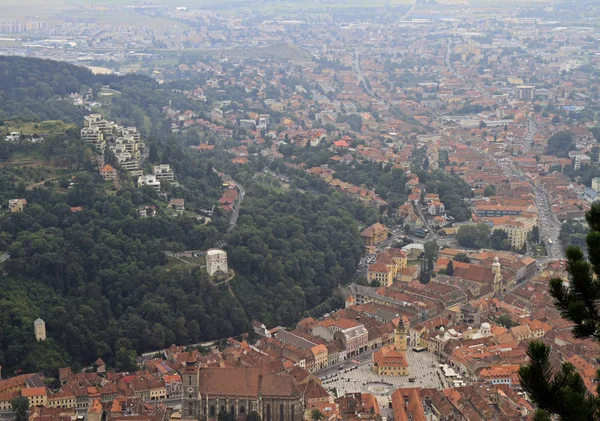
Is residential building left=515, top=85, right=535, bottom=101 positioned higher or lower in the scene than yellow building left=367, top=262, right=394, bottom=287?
lower

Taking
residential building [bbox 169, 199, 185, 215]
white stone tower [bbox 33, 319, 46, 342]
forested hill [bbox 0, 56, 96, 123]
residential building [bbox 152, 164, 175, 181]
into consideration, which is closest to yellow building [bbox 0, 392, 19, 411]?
white stone tower [bbox 33, 319, 46, 342]

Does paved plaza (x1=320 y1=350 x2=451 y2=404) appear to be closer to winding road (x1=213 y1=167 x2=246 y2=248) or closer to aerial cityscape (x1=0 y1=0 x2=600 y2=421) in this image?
aerial cityscape (x1=0 y1=0 x2=600 y2=421)

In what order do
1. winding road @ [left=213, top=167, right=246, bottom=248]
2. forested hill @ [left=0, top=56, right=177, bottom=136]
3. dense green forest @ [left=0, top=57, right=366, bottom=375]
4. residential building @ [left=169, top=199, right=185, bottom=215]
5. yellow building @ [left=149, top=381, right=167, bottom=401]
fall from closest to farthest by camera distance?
yellow building @ [left=149, top=381, right=167, bottom=401]
dense green forest @ [left=0, top=57, right=366, bottom=375]
winding road @ [left=213, top=167, right=246, bottom=248]
residential building @ [left=169, top=199, right=185, bottom=215]
forested hill @ [left=0, top=56, right=177, bottom=136]

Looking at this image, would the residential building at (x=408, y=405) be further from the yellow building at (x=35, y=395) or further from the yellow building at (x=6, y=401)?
the yellow building at (x=6, y=401)

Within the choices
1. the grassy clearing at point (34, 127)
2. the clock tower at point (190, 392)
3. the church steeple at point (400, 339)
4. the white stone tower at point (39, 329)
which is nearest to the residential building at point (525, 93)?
the grassy clearing at point (34, 127)

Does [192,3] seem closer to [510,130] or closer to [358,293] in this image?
[510,130]

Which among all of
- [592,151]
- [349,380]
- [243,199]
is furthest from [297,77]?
[349,380]
